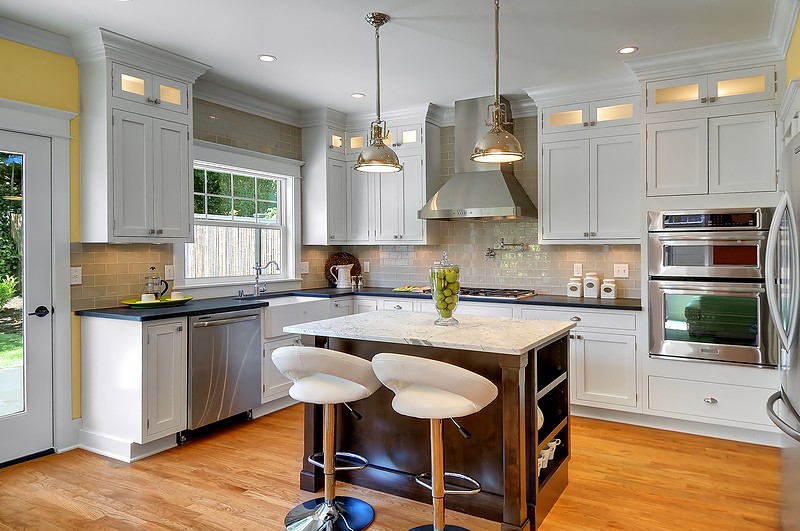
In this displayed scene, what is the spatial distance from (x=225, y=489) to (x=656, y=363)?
3.15 meters

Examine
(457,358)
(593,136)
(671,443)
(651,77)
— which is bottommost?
(671,443)

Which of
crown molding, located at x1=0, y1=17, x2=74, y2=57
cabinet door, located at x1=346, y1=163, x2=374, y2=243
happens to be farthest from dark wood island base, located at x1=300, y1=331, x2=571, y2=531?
cabinet door, located at x1=346, y1=163, x2=374, y2=243

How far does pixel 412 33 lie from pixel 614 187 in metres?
2.14

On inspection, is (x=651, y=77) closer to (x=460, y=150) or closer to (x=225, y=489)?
(x=460, y=150)

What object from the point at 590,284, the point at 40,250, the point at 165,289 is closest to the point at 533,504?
the point at 590,284

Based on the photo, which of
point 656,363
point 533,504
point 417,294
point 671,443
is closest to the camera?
point 533,504

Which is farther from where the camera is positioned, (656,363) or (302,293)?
(302,293)

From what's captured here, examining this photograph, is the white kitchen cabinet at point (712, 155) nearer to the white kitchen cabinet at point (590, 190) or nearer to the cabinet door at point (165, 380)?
the white kitchen cabinet at point (590, 190)

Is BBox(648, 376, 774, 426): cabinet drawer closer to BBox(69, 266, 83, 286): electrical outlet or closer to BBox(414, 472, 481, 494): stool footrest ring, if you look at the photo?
BBox(414, 472, 481, 494): stool footrest ring

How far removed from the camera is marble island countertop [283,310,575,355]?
251 centimetres

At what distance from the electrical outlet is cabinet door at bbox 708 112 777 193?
4480 mm

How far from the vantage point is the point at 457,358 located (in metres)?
2.82

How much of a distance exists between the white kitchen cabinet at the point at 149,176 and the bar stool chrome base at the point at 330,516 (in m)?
2.21

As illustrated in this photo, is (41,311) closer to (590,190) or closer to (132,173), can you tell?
(132,173)
